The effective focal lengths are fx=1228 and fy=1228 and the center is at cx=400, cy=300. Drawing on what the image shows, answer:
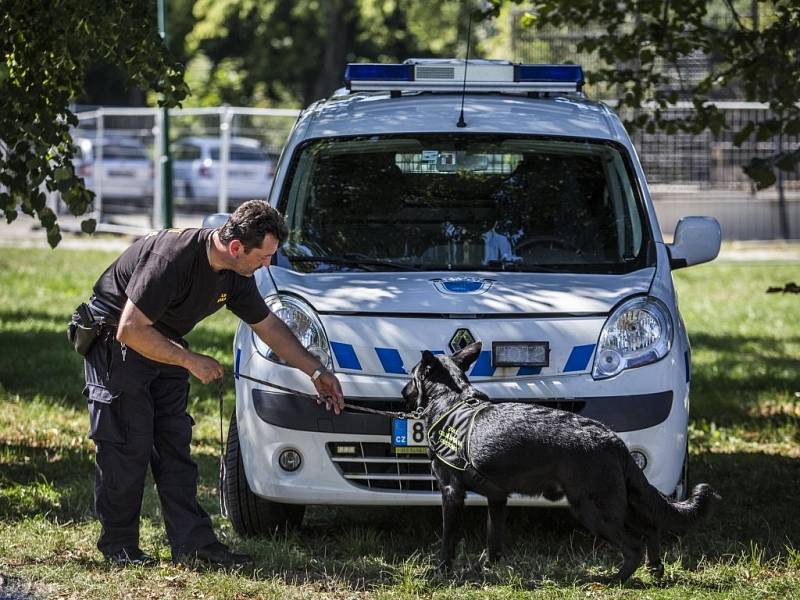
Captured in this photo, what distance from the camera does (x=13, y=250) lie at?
19.5 metres

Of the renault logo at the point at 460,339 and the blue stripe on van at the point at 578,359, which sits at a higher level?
the renault logo at the point at 460,339

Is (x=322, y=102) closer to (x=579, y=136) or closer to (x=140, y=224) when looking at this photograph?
(x=579, y=136)

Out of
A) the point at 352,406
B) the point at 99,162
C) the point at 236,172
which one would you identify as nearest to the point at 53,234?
the point at 352,406

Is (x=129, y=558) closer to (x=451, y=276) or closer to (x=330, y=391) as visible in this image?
(x=330, y=391)

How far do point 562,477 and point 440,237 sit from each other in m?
1.68

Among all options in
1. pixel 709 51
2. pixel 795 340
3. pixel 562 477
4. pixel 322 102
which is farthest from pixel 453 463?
pixel 795 340

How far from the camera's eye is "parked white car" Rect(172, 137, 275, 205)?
21.2 m

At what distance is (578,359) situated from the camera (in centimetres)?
494

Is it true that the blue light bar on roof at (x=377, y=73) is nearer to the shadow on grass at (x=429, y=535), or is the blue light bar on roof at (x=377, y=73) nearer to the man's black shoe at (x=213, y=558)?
the shadow on grass at (x=429, y=535)

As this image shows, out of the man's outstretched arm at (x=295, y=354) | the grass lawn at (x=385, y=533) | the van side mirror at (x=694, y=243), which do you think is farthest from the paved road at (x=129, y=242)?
the man's outstretched arm at (x=295, y=354)

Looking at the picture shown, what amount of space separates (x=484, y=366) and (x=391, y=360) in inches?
14.8

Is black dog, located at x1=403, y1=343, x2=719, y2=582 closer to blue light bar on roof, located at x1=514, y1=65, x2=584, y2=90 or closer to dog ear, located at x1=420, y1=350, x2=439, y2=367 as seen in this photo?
dog ear, located at x1=420, y1=350, x2=439, y2=367

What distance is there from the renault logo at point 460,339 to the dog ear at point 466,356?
25 centimetres

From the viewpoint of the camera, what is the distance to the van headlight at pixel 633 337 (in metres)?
4.96
